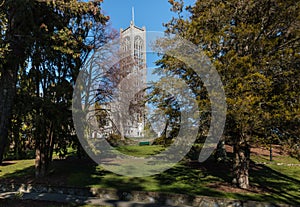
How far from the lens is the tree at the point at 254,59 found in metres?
5.78

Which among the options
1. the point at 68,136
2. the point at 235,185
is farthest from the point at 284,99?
the point at 68,136

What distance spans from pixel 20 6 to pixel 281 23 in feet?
22.0

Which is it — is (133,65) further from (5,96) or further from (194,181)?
(5,96)

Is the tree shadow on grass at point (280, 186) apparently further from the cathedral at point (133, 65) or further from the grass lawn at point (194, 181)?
the cathedral at point (133, 65)

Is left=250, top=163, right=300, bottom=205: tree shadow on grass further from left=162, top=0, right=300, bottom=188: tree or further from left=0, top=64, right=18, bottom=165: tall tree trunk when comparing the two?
left=0, top=64, right=18, bottom=165: tall tree trunk

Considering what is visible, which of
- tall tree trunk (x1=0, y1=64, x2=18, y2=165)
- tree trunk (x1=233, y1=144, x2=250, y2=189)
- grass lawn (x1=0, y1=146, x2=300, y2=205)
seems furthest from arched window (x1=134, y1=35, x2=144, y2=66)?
tall tree trunk (x1=0, y1=64, x2=18, y2=165)

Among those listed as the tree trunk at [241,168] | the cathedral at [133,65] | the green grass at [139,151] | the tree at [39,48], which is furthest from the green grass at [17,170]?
the tree trunk at [241,168]

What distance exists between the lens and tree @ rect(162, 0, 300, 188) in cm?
578

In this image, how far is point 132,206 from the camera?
6.08m

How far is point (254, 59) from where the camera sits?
6273mm

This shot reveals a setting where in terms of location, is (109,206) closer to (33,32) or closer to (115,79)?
(33,32)

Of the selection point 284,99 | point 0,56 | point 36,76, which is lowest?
point 284,99

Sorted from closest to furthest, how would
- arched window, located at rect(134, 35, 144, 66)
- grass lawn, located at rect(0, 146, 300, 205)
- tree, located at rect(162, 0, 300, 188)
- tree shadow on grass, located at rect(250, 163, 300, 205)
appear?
tree, located at rect(162, 0, 300, 188) → tree shadow on grass, located at rect(250, 163, 300, 205) → grass lawn, located at rect(0, 146, 300, 205) → arched window, located at rect(134, 35, 144, 66)

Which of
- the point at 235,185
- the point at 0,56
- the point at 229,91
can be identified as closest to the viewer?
the point at 0,56
